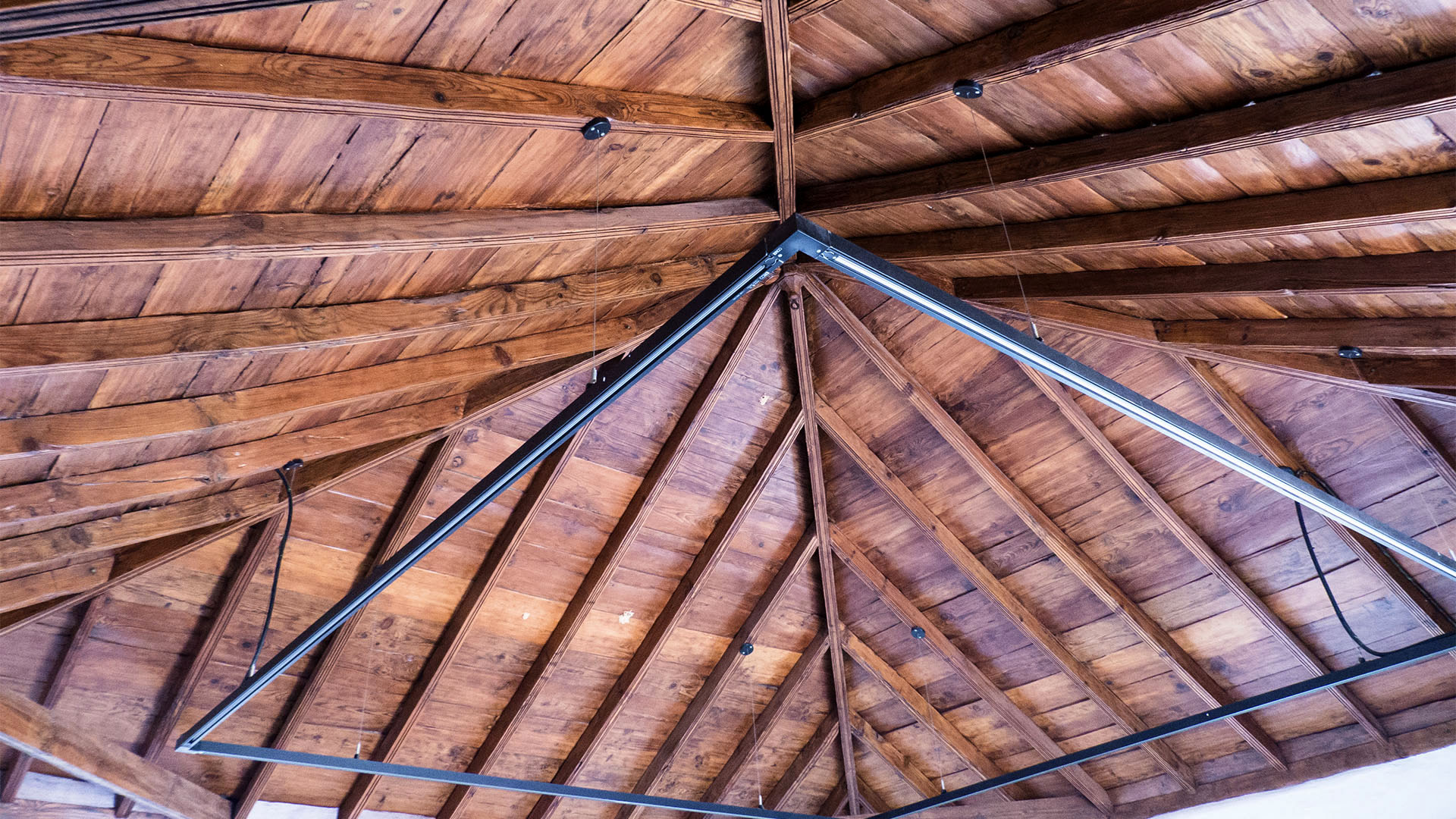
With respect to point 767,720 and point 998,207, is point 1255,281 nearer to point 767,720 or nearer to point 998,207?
point 998,207

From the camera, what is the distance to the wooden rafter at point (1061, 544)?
6.40 m

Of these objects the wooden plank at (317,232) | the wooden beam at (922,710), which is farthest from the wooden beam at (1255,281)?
the wooden beam at (922,710)

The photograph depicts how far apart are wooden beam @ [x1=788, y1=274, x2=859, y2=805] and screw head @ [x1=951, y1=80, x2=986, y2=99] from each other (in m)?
2.05

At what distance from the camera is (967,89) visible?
12.9 ft

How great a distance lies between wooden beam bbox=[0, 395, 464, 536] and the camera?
14.1 feet

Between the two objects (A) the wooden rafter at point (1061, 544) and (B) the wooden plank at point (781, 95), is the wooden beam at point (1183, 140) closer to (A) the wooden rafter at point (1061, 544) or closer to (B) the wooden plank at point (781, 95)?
(B) the wooden plank at point (781, 95)

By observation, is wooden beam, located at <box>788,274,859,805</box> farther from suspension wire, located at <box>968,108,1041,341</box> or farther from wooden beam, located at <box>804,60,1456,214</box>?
suspension wire, located at <box>968,108,1041,341</box>

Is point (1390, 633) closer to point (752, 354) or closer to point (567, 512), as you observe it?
point (752, 354)

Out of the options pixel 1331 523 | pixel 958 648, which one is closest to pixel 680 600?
pixel 958 648

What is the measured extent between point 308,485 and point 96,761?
6.14ft

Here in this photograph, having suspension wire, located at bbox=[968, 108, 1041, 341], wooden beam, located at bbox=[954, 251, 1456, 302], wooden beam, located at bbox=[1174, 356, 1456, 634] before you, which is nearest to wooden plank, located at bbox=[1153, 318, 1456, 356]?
wooden beam, located at bbox=[954, 251, 1456, 302]

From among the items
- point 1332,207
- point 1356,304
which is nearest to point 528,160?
point 1332,207

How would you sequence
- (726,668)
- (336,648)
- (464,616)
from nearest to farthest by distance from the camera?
(336,648)
(464,616)
(726,668)

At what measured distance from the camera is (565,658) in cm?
741
